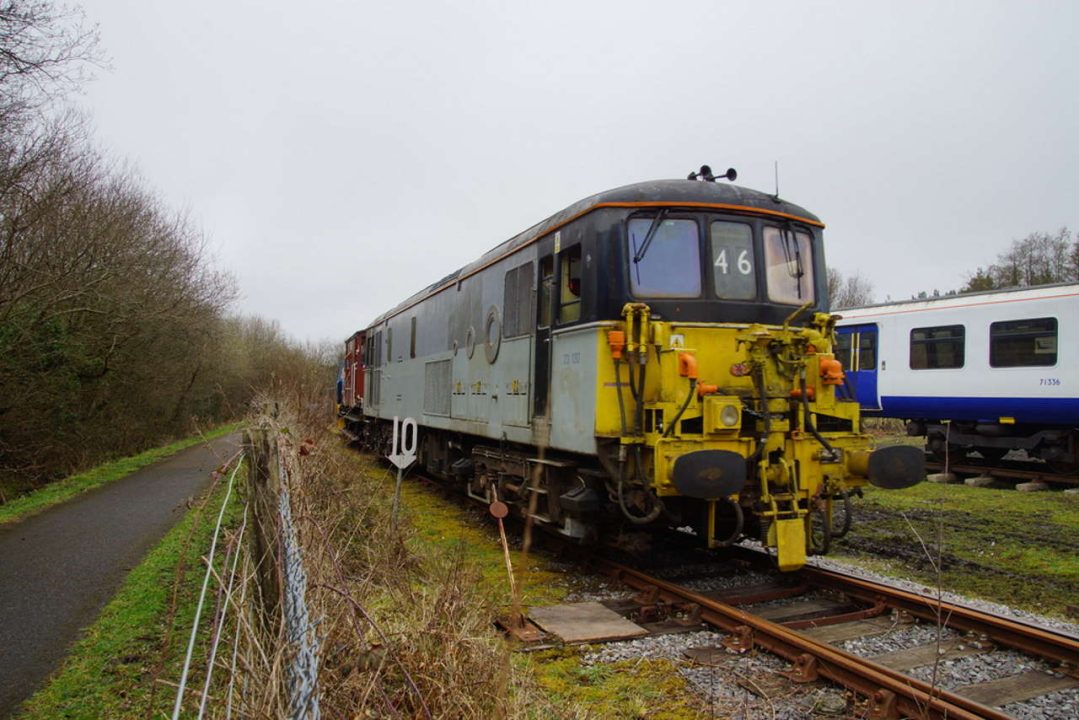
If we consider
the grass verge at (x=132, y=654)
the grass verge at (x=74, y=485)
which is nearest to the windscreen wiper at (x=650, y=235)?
the grass verge at (x=132, y=654)

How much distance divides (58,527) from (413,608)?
857 centimetres

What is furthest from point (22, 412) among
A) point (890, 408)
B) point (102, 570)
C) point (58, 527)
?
point (890, 408)

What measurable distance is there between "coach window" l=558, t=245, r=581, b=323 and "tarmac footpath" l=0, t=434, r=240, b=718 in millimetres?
3405

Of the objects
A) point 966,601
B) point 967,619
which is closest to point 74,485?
point 966,601

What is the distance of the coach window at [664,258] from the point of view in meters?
6.74

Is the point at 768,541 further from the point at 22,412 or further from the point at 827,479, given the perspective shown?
the point at 22,412

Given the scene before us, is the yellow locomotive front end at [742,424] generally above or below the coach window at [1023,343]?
below

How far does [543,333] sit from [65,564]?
550cm

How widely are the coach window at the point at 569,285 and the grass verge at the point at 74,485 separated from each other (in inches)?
166

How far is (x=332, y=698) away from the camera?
300 cm

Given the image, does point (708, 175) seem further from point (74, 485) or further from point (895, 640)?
Result: point (74, 485)

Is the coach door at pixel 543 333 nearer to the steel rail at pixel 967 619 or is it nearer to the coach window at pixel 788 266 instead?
the coach window at pixel 788 266

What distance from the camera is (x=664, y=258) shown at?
6852 millimetres

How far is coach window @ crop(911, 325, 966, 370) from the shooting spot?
603 inches
